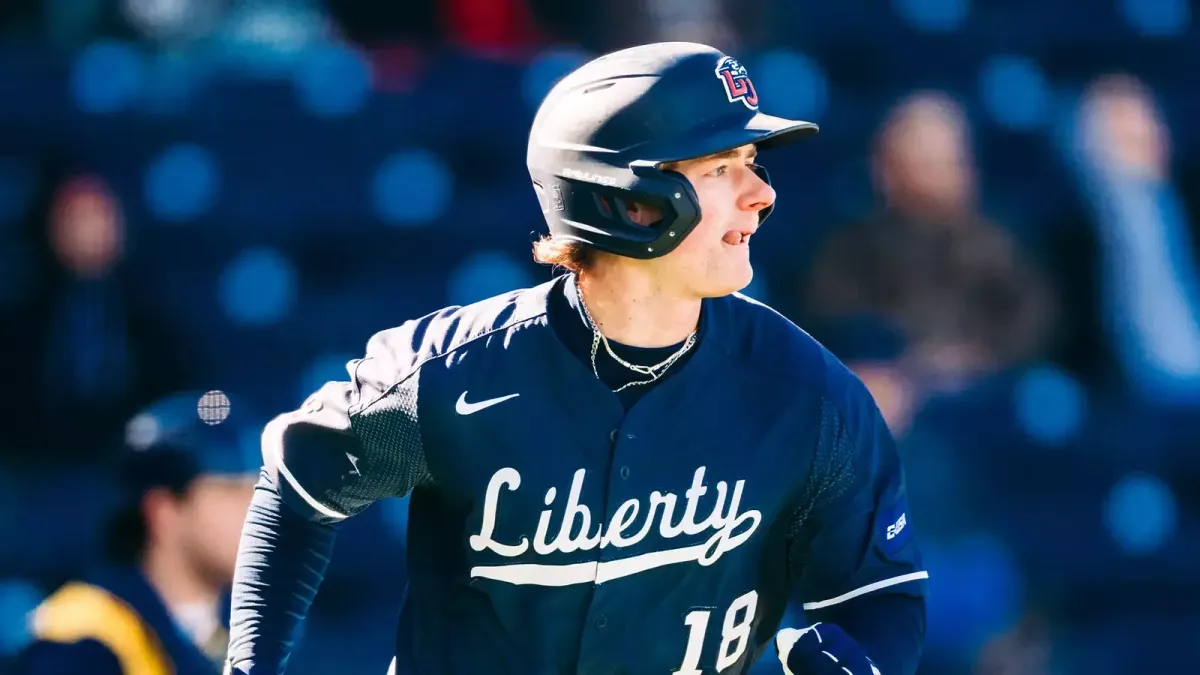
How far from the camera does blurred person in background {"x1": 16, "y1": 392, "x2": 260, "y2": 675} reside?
3.40 meters

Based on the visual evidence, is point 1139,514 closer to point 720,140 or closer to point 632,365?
point 632,365

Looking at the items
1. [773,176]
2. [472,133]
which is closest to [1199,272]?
[773,176]

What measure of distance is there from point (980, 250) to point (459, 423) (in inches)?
137

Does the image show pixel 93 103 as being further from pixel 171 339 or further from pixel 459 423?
pixel 459 423

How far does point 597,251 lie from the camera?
2887mm

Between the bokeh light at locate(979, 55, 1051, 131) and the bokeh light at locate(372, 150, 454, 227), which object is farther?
the bokeh light at locate(979, 55, 1051, 131)

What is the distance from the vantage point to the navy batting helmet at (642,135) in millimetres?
2727

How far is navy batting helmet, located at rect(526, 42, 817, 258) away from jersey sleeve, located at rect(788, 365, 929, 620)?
1.31ft

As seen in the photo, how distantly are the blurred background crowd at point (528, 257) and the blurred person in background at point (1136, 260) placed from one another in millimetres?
11

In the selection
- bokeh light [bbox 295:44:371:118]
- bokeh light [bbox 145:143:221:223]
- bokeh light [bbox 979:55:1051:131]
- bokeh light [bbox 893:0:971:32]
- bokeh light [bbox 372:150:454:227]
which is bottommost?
bokeh light [bbox 979:55:1051:131]

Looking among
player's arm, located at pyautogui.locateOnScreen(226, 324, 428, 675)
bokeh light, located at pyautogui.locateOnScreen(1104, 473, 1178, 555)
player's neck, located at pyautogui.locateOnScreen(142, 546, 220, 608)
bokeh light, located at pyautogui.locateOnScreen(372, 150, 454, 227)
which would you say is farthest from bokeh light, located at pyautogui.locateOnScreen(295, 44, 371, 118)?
player's arm, located at pyautogui.locateOnScreen(226, 324, 428, 675)

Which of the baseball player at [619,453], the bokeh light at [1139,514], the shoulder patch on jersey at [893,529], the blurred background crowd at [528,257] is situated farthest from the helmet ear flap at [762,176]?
the bokeh light at [1139,514]

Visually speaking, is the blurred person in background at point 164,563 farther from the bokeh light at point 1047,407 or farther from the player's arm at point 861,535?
the bokeh light at point 1047,407

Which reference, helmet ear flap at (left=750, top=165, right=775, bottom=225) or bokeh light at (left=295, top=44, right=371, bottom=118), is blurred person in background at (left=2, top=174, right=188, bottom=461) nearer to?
bokeh light at (left=295, top=44, right=371, bottom=118)
